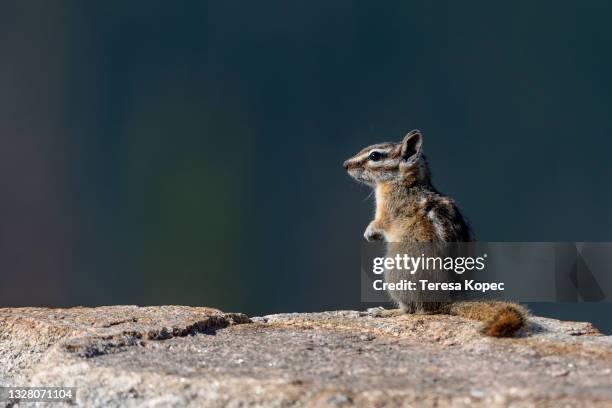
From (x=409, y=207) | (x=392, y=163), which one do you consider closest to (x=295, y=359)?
(x=409, y=207)

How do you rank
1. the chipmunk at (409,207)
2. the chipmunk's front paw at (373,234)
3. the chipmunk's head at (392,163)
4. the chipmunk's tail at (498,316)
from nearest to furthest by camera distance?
the chipmunk's tail at (498,316) < the chipmunk at (409,207) < the chipmunk's front paw at (373,234) < the chipmunk's head at (392,163)

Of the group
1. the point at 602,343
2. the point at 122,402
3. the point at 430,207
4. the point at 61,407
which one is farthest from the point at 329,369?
the point at 430,207

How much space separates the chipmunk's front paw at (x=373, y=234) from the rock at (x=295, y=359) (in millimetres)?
556

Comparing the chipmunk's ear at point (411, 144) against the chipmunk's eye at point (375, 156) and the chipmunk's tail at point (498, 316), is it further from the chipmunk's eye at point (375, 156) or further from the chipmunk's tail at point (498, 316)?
the chipmunk's tail at point (498, 316)

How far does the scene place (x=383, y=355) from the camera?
8.96 ft

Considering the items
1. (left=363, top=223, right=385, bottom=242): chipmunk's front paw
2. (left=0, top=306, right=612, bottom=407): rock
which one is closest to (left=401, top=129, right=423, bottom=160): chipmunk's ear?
(left=363, top=223, right=385, bottom=242): chipmunk's front paw

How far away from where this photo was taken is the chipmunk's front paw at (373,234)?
407 cm

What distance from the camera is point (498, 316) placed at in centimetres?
296

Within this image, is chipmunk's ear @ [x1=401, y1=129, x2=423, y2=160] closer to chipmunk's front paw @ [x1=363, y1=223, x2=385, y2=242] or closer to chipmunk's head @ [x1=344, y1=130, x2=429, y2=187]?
chipmunk's head @ [x1=344, y1=130, x2=429, y2=187]

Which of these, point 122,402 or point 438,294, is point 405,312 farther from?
point 122,402

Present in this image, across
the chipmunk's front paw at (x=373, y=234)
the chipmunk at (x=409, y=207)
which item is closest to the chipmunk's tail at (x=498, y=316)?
the chipmunk at (x=409, y=207)

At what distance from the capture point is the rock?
7.15 feet

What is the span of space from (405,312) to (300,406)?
1.71 m

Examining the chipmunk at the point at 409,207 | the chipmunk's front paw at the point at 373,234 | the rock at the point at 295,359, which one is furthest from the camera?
the chipmunk's front paw at the point at 373,234
